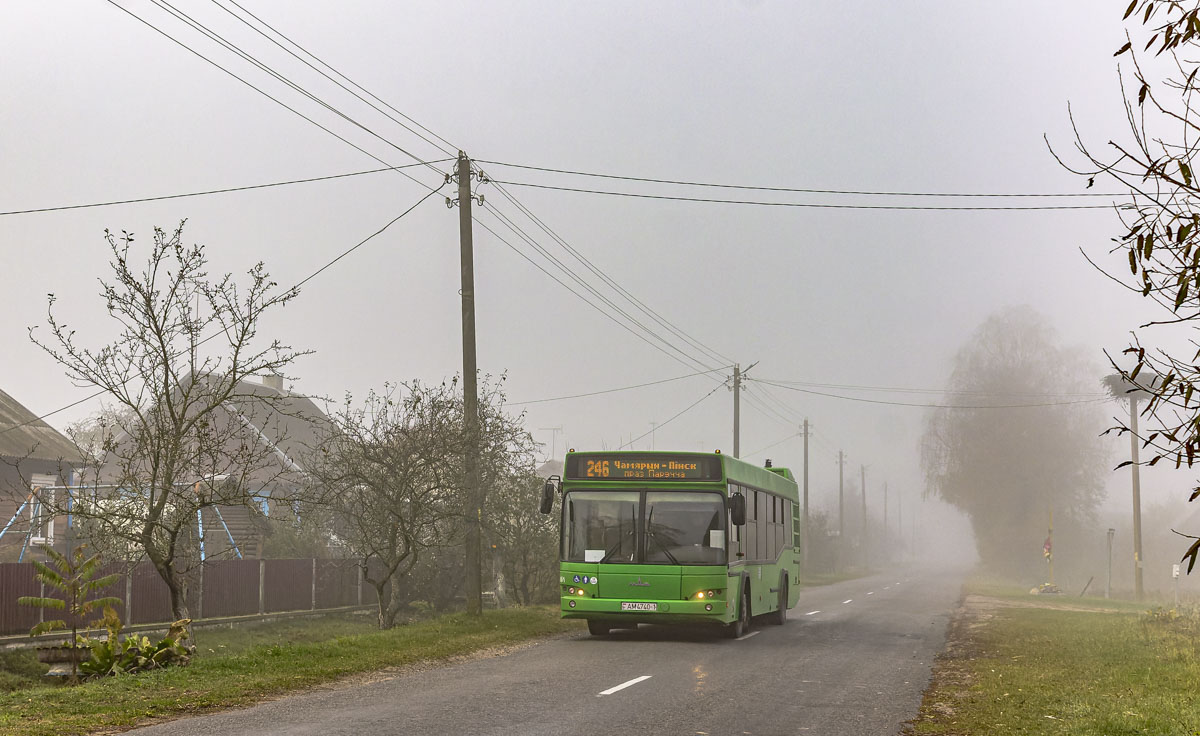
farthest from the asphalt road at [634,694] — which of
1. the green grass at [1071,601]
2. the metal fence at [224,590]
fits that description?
the green grass at [1071,601]

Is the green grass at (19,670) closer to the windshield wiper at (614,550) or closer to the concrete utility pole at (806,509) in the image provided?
the windshield wiper at (614,550)

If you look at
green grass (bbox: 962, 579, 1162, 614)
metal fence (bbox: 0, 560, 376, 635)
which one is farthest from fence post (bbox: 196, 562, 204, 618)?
green grass (bbox: 962, 579, 1162, 614)

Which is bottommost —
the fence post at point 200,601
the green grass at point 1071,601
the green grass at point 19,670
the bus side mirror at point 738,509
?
the green grass at point 1071,601

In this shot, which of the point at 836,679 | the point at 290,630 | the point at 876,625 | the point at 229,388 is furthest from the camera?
the point at 290,630

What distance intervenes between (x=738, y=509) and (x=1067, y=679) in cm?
537

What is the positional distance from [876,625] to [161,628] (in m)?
16.9

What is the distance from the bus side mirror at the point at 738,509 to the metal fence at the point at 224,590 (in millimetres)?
11230

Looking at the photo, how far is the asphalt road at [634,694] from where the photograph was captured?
9.63 metres

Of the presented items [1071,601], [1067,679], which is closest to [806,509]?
[1071,601]

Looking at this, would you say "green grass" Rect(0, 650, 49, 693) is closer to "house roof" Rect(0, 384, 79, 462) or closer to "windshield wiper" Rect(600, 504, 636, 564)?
"windshield wiper" Rect(600, 504, 636, 564)

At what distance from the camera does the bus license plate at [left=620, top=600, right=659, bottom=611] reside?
58.3ft

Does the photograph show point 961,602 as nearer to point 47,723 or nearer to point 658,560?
point 658,560

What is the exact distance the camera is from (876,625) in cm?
2403

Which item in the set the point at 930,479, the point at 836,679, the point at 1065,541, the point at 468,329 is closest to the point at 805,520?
the point at 930,479
